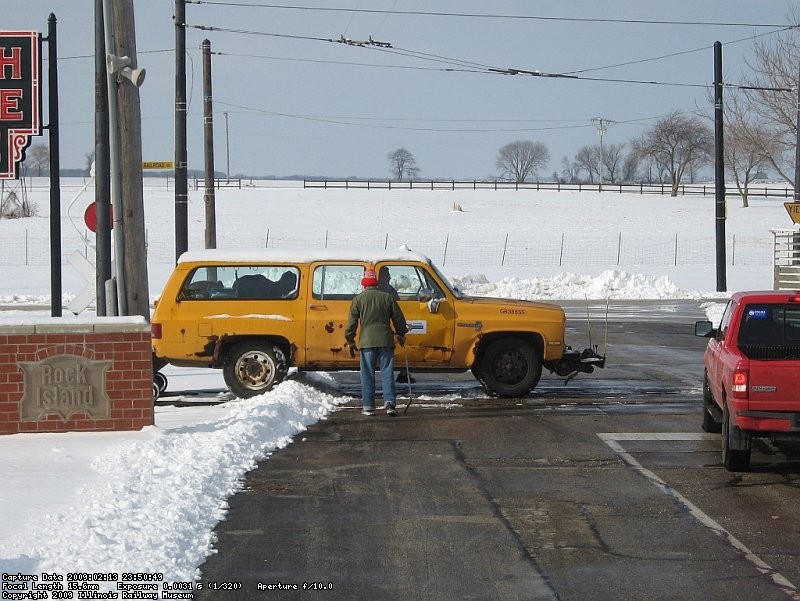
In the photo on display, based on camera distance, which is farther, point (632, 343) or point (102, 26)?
point (632, 343)

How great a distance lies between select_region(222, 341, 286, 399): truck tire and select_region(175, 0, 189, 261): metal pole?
9.60 meters

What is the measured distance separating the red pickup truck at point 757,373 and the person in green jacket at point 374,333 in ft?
11.8

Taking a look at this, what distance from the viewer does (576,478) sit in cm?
924

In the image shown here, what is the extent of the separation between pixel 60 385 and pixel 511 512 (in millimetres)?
4625

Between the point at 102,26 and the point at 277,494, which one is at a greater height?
the point at 102,26

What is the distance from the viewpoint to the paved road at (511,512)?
249 inches

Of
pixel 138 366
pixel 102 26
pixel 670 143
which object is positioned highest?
pixel 670 143

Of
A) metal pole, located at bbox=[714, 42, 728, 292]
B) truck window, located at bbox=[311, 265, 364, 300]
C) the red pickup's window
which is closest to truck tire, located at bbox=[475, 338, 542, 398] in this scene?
truck window, located at bbox=[311, 265, 364, 300]

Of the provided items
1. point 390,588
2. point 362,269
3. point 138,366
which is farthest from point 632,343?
point 390,588

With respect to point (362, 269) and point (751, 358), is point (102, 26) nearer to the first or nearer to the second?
point (362, 269)

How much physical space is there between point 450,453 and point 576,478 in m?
1.51

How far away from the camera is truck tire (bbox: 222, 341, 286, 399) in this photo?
44.9 ft

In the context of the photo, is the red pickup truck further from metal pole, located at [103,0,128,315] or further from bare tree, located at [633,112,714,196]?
bare tree, located at [633,112,714,196]

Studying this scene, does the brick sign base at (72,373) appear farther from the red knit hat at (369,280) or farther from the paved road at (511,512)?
the red knit hat at (369,280)
